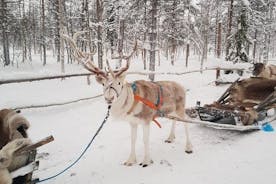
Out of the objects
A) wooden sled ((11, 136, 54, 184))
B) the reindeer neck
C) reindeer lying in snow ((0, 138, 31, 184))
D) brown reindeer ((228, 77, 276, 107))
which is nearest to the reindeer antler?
the reindeer neck

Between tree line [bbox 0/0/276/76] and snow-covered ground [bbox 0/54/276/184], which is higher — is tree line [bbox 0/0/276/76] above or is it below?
above

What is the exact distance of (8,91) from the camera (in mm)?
16500

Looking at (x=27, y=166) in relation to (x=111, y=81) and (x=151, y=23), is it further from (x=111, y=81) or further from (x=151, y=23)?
(x=151, y=23)

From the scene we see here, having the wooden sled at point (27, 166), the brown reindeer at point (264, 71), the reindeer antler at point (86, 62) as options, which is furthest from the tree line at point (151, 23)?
the wooden sled at point (27, 166)

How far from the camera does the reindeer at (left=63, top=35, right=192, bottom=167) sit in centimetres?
435

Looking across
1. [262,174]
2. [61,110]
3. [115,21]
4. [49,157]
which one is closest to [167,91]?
[262,174]

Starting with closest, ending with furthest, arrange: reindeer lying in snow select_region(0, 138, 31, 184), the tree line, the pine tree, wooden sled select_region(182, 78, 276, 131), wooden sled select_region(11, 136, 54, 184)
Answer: reindeer lying in snow select_region(0, 138, 31, 184)
wooden sled select_region(11, 136, 54, 184)
wooden sled select_region(182, 78, 276, 131)
the tree line
the pine tree

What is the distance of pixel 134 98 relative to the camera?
4812 millimetres

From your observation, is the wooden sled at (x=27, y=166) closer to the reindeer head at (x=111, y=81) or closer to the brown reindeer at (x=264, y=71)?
the reindeer head at (x=111, y=81)

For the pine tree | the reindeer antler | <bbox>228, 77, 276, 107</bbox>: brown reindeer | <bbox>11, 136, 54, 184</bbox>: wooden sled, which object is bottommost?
<bbox>11, 136, 54, 184</bbox>: wooden sled

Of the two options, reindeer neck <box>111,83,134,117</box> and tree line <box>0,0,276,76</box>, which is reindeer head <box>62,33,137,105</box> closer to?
reindeer neck <box>111,83,134,117</box>

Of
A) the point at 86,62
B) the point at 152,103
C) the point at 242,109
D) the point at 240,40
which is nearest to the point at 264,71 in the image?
the point at 242,109

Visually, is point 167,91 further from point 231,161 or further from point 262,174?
point 262,174

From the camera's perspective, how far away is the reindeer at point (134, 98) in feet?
14.3
